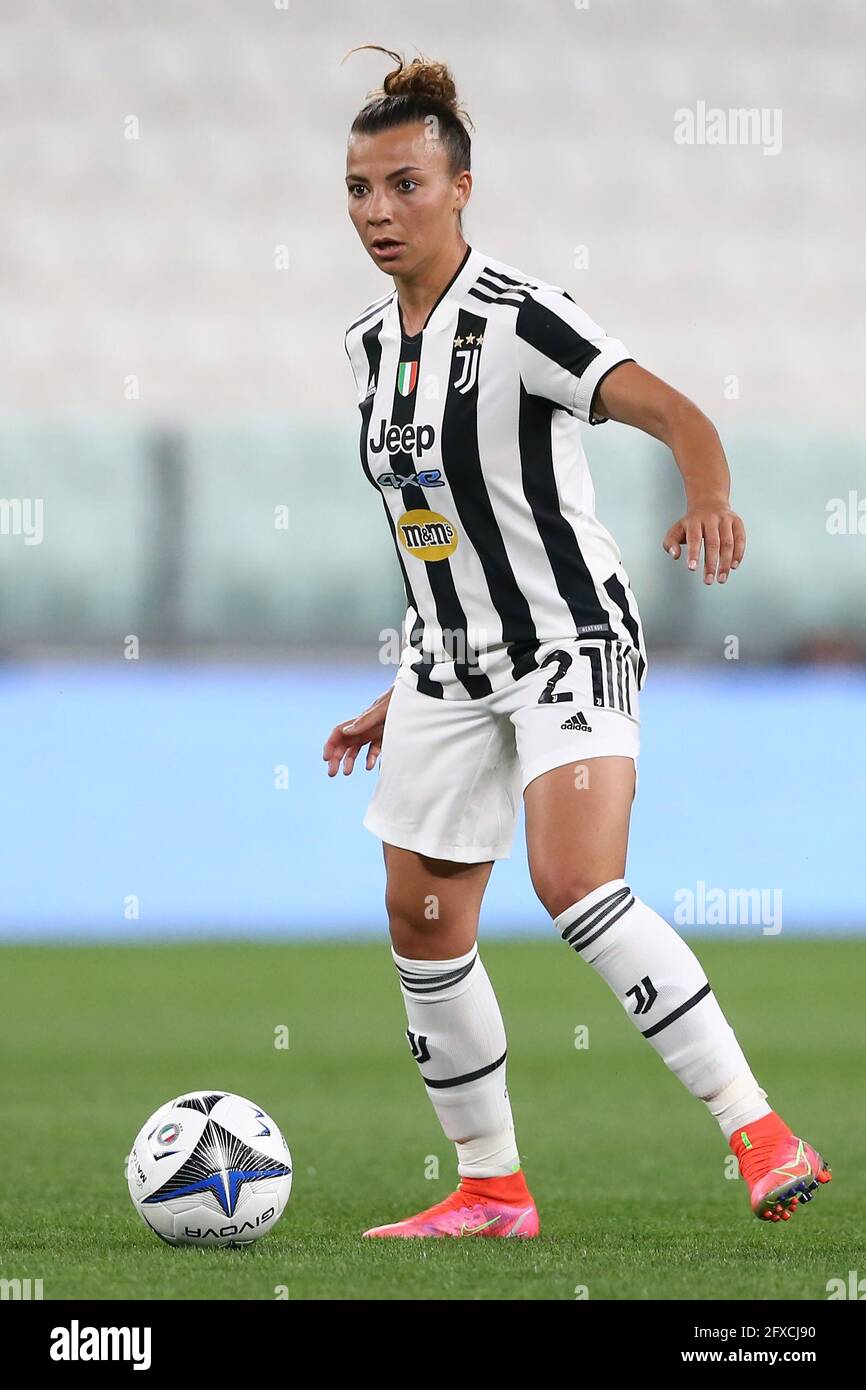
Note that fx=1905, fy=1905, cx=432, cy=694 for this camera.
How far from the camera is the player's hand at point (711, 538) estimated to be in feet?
10.3

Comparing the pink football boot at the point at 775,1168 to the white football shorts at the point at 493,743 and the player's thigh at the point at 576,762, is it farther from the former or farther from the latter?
the white football shorts at the point at 493,743

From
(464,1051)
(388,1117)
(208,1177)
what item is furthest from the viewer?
(388,1117)

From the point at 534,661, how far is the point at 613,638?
0.16 meters

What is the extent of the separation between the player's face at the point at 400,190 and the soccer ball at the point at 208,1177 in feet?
5.68

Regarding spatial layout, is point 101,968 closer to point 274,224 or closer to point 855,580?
point 855,580

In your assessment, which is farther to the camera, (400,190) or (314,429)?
(314,429)

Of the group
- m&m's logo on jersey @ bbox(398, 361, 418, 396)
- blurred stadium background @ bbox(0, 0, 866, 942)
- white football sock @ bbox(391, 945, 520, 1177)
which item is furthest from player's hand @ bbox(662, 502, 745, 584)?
blurred stadium background @ bbox(0, 0, 866, 942)

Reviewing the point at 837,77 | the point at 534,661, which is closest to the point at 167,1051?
the point at 534,661

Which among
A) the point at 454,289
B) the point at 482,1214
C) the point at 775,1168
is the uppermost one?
the point at 454,289

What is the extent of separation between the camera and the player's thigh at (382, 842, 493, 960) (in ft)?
12.4

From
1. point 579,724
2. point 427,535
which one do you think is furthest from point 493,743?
point 427,535

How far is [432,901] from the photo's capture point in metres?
3.78

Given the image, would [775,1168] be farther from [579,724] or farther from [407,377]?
[407,377]

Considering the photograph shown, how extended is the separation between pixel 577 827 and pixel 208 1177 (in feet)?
3.22
